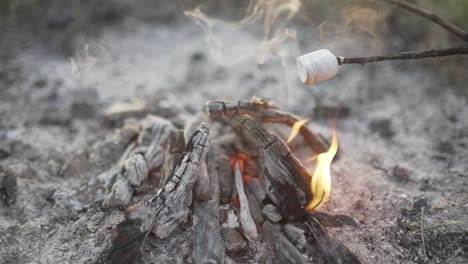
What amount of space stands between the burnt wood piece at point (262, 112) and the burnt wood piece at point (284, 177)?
30cm

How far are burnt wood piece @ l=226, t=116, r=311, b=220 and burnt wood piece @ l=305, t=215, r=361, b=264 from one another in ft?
0.61

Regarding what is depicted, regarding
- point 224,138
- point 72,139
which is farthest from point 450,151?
point 72,139

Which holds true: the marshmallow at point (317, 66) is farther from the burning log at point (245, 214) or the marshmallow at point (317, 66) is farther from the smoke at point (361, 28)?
the smoke at point (361, 28)

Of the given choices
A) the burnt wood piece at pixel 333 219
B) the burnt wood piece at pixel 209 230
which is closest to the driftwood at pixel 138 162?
the burnt wood piece at pixel 209 230

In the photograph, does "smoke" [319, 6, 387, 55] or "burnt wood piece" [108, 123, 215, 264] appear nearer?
"burnt wood piece" [108, 123, 215, 264]

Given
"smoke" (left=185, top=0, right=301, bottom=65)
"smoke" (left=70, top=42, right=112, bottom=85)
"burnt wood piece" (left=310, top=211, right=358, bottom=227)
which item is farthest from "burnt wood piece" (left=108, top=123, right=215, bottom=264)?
"smoke" (left=70, top=42, right=112, bottom=85)

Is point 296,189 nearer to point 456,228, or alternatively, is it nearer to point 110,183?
point 456,228

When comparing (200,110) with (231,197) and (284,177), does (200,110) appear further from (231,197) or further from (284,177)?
(284,177)

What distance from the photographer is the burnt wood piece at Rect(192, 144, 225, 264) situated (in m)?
2.59

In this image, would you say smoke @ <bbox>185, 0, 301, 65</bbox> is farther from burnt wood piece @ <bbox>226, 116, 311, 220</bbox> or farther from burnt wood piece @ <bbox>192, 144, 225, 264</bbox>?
burnt wood piece @ <bbox>192, 144, 225, 264</bbox>

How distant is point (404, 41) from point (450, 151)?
2270mm

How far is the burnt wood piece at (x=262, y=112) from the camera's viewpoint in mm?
3193

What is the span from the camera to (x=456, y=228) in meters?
2.83

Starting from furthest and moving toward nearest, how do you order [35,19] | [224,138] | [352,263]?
[35,19] → [224,138] → [352,263]
